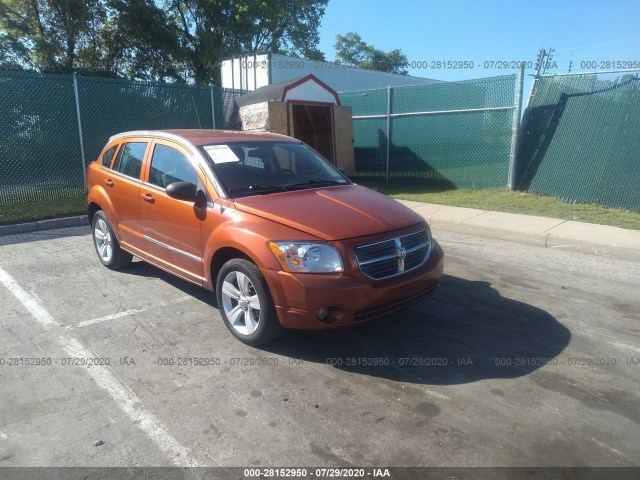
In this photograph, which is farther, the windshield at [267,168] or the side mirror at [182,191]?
the windshield at [267,168]

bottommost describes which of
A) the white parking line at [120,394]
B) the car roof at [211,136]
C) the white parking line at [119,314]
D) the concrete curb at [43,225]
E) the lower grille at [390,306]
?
the white parking line at [120,394]

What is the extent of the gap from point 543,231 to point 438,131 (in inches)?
221

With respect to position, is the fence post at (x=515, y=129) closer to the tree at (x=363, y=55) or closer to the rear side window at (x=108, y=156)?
the rear side window at (x=108, y=156)

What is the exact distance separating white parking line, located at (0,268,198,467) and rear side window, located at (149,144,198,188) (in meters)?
1.70

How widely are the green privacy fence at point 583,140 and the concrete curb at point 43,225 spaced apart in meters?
9.52

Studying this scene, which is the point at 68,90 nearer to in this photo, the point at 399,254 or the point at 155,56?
the point at 399,254

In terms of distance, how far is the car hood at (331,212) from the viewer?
3680mm

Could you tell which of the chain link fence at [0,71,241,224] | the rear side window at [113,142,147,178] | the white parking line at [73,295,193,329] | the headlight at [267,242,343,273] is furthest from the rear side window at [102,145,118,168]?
the chain link fence at [0,71,241,224]

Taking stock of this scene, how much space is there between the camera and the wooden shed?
11977mm

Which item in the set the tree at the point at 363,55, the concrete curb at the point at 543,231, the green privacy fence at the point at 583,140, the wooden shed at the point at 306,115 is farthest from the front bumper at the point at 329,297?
the tree at the point at 363,55

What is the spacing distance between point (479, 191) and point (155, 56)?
20.2m

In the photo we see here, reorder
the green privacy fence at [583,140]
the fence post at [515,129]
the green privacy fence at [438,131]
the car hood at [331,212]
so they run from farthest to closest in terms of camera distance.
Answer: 1. the green privacy fence at [438,131]
2. the fence post at [515,129]
3. the green privacy fence at [583,140]
4. the car hood at [331,212]

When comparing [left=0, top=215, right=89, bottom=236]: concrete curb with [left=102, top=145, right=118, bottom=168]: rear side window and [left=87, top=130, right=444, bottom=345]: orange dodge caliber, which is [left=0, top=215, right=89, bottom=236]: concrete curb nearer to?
[left=102, top=145, right=118, bottom=168]: rear side window

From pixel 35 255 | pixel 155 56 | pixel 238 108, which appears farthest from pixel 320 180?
pixel 155 56
